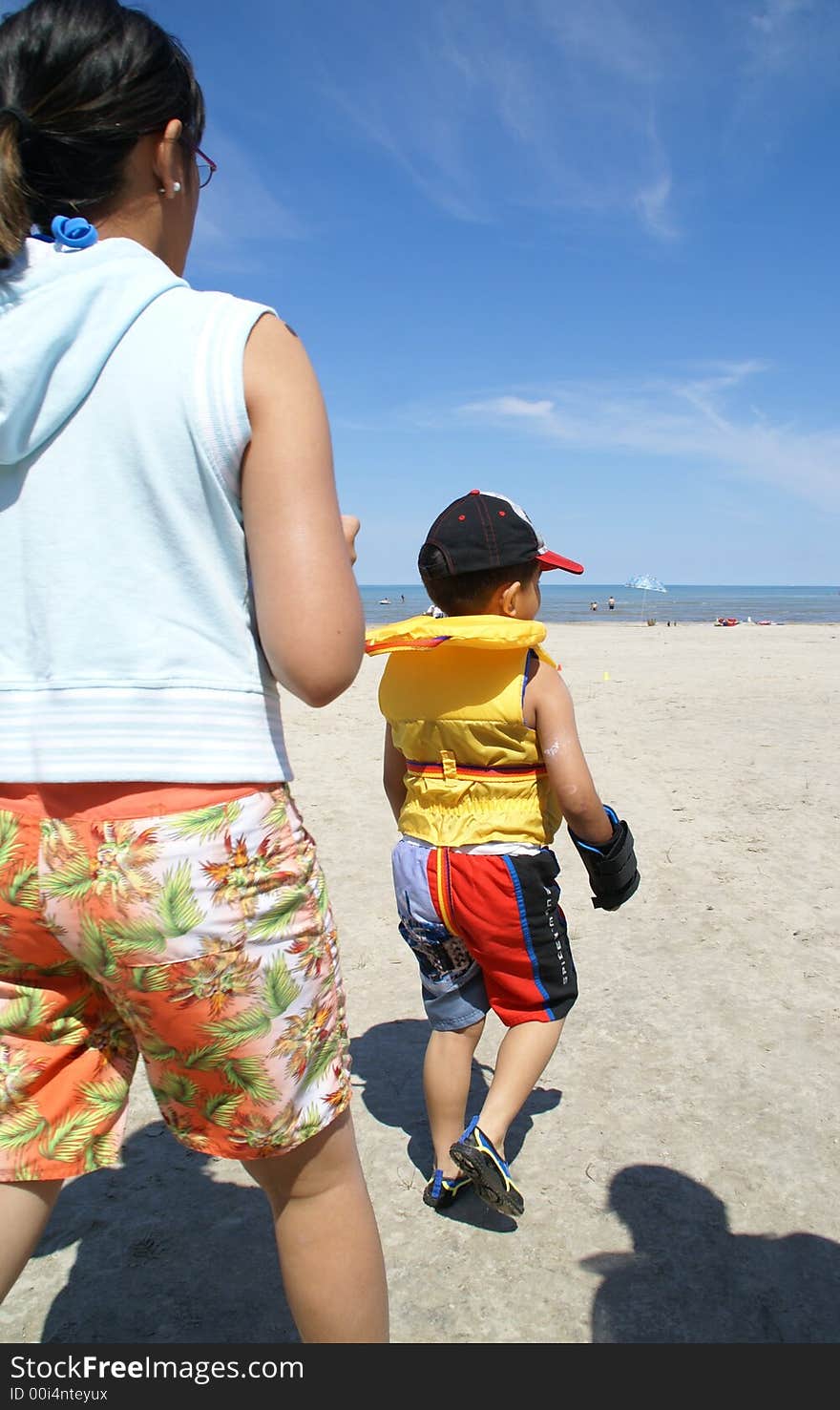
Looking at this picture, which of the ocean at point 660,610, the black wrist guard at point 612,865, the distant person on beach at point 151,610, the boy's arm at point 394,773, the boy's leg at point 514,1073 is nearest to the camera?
the distant person on beach at point 151,610

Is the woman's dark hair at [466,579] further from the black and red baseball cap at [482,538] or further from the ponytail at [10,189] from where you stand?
the ponytail at [10,189]

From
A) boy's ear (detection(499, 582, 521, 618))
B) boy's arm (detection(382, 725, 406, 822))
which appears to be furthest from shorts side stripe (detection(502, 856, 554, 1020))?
boy's ear (detection(499, 582, 521, 618))

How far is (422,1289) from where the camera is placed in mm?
2201

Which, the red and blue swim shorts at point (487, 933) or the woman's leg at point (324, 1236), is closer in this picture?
the woman's leg at point (324, 1236)

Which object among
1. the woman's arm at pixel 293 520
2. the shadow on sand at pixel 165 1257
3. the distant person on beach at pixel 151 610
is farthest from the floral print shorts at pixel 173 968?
the shadow on sand at pixel 165 1257

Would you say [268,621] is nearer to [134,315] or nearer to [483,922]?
[134,315]

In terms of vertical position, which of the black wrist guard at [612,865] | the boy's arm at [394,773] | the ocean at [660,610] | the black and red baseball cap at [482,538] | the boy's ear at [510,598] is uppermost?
the black and red baseball cap at [482,538]

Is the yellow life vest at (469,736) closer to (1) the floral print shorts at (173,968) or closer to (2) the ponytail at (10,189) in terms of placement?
(1) the floral print shorts at (173,968)

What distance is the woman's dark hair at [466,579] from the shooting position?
8.89 feet

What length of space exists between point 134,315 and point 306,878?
0.80 m

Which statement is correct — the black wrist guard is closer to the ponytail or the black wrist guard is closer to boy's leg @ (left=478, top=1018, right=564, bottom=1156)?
boy's leg @ (left=478, top=1018, right=564, bottom=1156)

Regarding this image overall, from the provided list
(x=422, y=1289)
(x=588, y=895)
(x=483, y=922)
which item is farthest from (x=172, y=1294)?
(x=588, y=895)

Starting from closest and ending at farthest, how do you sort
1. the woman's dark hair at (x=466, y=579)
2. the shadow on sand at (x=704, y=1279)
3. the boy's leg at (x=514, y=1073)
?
the shadow on sand at (x=704, y=1279), the boy's leg at (x=514, y=1073), the woman's dark hair at (x=466, y=579)

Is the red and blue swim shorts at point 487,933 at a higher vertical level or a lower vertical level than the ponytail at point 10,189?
lower
